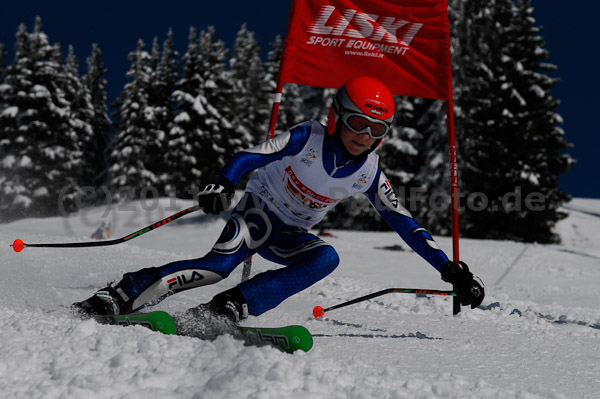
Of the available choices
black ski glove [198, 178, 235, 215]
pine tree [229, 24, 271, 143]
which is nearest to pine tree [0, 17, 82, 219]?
pine tree [229, 24, 271, 143]

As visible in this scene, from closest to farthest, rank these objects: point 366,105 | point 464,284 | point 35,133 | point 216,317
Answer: point 216,317 → point 366,105 → point 464,284 → point 35,133

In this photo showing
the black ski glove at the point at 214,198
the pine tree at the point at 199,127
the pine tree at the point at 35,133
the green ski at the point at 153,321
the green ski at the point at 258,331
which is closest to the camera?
the green ski at the point at 258,331

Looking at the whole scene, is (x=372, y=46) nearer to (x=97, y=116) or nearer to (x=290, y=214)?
(x=290, y=214)

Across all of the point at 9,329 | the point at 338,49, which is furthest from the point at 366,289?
the point at 9,329

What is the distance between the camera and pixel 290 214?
3.63m

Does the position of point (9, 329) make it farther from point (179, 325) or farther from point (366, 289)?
point (366, 289)

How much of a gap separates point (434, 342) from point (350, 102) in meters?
1.79

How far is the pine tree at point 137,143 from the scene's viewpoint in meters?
31.5

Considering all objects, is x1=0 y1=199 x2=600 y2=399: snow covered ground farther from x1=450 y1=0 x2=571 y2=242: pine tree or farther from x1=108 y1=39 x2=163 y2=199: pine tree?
x1=108 y1=39 x2=163 y2=199: pine tree

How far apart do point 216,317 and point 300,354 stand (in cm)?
69

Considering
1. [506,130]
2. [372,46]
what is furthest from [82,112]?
[372,46]

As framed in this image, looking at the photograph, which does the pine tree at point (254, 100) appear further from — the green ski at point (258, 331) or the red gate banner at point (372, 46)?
the green ski at point (258, 331)

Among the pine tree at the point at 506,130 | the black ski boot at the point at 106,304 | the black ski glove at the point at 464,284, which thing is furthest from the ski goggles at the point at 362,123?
the pine tree at the point at 506,130

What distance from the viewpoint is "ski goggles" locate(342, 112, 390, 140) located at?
3.36 meters
